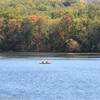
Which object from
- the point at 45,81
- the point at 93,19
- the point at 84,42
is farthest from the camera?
the point at 93,19

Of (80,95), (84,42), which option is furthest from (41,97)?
(84,42)

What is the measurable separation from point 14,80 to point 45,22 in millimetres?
92605

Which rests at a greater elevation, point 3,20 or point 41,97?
point 3,20

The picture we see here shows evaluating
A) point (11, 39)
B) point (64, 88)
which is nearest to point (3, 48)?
point (11, 39)

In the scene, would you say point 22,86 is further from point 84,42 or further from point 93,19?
point 93,19

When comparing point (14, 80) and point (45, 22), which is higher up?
point (45, 22)

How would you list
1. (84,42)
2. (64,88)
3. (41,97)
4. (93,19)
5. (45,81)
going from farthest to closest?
(93,19)
(84,42)
(45,81)
(64,88)
(41,97)

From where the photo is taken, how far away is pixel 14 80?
5397cm

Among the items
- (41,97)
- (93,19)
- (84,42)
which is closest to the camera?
(41,97)

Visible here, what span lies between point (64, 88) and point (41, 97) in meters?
6.47

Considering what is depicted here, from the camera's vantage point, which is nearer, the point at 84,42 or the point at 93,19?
the point at 84,42

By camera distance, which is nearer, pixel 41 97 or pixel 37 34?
pixel 41 97

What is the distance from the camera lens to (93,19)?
148000 mm

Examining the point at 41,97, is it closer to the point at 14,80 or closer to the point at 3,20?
the point at 14,80
